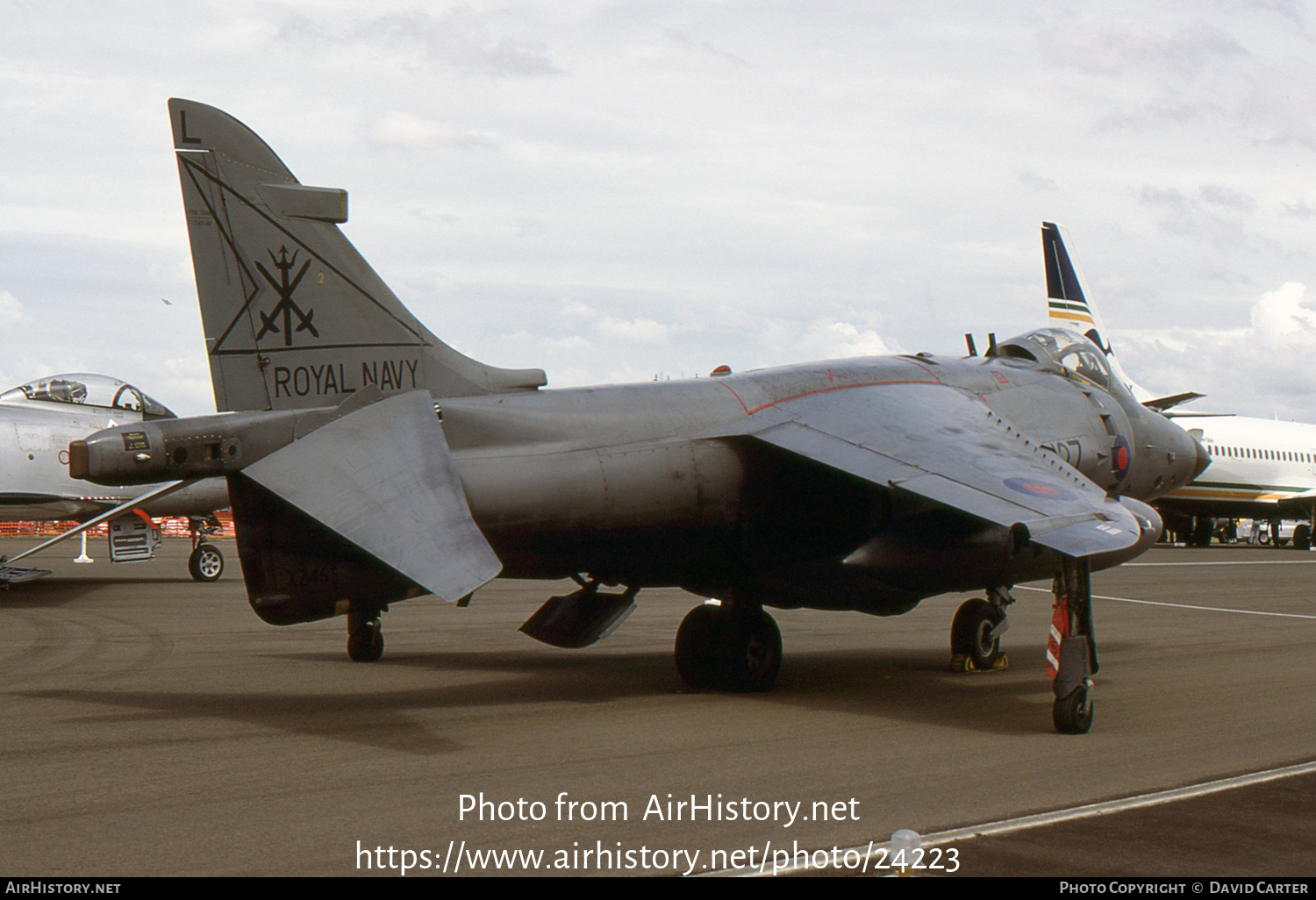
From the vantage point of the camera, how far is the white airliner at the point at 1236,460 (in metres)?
42.4

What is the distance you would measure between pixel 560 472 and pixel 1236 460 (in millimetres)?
39912

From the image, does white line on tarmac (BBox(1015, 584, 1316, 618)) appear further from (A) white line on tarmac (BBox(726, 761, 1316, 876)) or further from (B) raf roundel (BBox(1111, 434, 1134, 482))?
(A) white line on tarmac (BBox(726, 761, 1316, 876))

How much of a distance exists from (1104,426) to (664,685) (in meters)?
5.75

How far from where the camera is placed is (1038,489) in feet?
30.5

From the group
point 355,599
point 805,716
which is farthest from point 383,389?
point 805,716

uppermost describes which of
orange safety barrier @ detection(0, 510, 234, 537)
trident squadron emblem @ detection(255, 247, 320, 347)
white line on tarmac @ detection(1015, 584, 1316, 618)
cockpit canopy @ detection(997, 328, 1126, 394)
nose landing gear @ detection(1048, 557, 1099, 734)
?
trident squadron emblem @ detection(255, 247, 320, 347)

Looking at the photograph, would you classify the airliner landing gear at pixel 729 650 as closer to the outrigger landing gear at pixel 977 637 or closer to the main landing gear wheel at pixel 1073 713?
the outrigger landing gear at pixel 977 637

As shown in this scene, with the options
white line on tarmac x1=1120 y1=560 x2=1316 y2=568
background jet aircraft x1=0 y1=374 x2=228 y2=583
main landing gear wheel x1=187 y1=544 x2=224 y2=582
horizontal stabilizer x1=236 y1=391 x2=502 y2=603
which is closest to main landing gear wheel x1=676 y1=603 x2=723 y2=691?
horizontal stabilizer x1=236 y1=391 x2=502 y2=603

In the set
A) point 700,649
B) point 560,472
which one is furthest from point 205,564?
point 560,472

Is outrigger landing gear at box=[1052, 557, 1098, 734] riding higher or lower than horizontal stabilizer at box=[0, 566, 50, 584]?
higher

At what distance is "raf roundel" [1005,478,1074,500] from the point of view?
30.1ft

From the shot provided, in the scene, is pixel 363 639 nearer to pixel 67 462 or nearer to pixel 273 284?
pixel 273 284

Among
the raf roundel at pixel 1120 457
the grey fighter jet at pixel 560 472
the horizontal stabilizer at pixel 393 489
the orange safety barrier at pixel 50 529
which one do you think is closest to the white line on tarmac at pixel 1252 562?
the raf roundel at pixel 1120 457

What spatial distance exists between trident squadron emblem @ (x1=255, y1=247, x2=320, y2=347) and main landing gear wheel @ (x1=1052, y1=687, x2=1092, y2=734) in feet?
21.2
